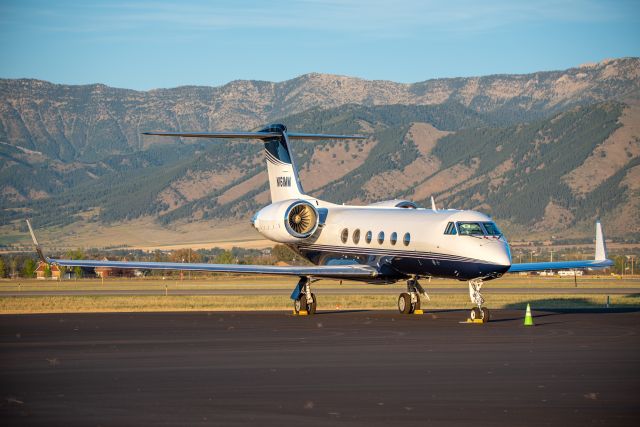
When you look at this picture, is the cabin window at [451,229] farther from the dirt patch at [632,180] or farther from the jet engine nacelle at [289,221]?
the dirt patch at [632,180]

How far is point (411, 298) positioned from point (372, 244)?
2062 millimetres

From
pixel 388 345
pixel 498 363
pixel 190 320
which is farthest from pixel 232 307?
pixel 498 363

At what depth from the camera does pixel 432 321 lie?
101 feet

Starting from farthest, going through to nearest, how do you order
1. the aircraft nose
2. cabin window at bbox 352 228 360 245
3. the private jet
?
cabin window at bbox 352 228 360 245 → the private jet → the aircraft nose

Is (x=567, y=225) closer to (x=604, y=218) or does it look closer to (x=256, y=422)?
(x=604, y=218)

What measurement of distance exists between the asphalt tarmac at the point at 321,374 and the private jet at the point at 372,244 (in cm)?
191

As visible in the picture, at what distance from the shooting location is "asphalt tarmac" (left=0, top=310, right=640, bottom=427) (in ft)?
46.0

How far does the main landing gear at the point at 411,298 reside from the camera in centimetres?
3366

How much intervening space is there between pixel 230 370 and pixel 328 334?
7.86 meters

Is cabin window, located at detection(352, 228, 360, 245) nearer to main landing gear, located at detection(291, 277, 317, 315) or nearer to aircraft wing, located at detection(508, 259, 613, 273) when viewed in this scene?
main landing gear, located at detection(291, 277, 317, 315)

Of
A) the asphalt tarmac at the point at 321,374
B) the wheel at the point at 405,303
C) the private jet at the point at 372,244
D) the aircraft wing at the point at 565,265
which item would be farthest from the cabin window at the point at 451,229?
the wheel at the point at 405,303

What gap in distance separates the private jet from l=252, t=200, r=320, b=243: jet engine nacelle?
0.11ft

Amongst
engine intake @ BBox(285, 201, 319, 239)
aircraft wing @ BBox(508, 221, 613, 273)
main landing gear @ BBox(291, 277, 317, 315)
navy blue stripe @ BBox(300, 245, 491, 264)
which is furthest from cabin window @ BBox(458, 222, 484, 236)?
engine intake @ BBox(285, 201, 319, 239)

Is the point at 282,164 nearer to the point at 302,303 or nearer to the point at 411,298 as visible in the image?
the point at 302,303
